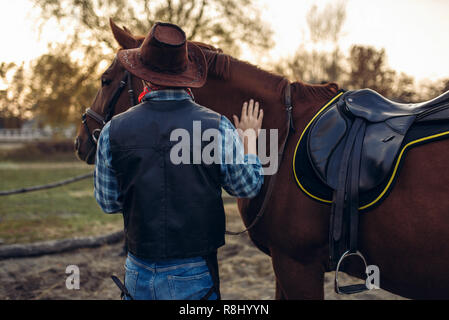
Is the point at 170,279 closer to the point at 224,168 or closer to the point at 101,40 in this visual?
the point at 224,168

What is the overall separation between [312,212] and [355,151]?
415 millimetres

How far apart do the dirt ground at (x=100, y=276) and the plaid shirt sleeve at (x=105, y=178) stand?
241 cm

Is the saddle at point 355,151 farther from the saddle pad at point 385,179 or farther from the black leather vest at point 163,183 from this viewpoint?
the black leather vest at point 163,183

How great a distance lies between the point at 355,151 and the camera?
6.27ft

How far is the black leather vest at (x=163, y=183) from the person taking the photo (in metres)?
1.58

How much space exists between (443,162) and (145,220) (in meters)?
1.50

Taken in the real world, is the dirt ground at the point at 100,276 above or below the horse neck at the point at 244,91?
below

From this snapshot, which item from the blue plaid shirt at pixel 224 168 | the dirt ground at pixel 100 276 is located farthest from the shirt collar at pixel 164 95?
the dirt ground at pixel 100 276

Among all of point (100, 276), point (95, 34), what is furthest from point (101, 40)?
point (100, 276)

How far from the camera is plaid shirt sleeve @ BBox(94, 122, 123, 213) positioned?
5.47 ft

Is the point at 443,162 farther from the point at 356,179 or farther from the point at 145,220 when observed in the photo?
the point at 145,220

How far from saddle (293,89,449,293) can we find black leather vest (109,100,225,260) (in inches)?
25.3

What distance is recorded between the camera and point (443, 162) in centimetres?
175
